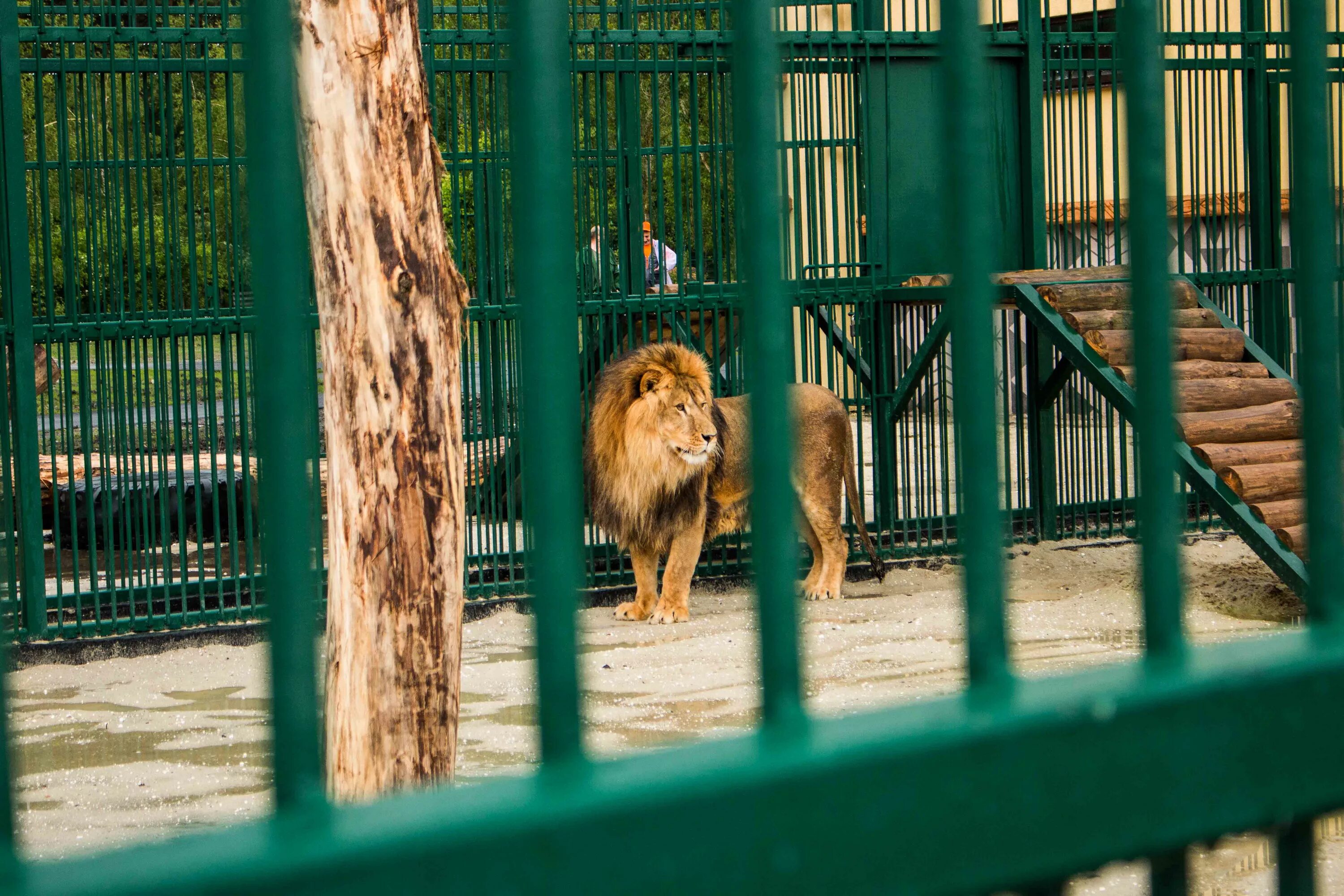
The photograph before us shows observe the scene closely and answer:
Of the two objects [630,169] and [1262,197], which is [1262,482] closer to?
[1262,197]

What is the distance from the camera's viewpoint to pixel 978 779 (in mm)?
887

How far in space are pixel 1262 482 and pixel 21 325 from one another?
578 centimetres

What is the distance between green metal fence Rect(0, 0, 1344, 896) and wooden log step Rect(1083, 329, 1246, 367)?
685cm

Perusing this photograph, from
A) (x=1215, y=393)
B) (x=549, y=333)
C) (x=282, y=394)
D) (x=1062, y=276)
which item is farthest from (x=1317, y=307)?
(x=1062, y=276)

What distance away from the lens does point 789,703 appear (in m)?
0.88

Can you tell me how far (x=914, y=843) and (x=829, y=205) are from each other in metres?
11.5

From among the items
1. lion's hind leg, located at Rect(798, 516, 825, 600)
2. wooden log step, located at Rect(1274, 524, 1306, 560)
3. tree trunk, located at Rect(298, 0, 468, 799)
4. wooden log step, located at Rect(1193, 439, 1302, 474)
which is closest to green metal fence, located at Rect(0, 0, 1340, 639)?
lion's hind leg, located at Rect(798, 516, 825, 600)

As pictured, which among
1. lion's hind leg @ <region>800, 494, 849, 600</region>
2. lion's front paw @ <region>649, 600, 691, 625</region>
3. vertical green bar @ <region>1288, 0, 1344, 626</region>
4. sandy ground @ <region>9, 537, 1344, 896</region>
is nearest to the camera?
vertical green bar @ <region>1288, 0, 1344, 626</region>

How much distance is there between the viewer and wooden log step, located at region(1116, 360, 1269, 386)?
25.2ft

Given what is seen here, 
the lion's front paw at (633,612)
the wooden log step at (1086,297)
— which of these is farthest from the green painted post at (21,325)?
the wooden log step at (1086,297)

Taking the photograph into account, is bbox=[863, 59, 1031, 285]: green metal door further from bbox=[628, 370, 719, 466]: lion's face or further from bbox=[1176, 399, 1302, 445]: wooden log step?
bbox=[1176, 399, 1302, 445]: wooden log step

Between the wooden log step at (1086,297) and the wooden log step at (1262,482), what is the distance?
1195mm

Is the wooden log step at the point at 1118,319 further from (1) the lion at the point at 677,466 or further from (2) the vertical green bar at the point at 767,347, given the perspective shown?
(2) the vertical green bar at the point at 767,347

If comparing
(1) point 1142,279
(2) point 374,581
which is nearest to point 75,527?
(2) point 374,581
